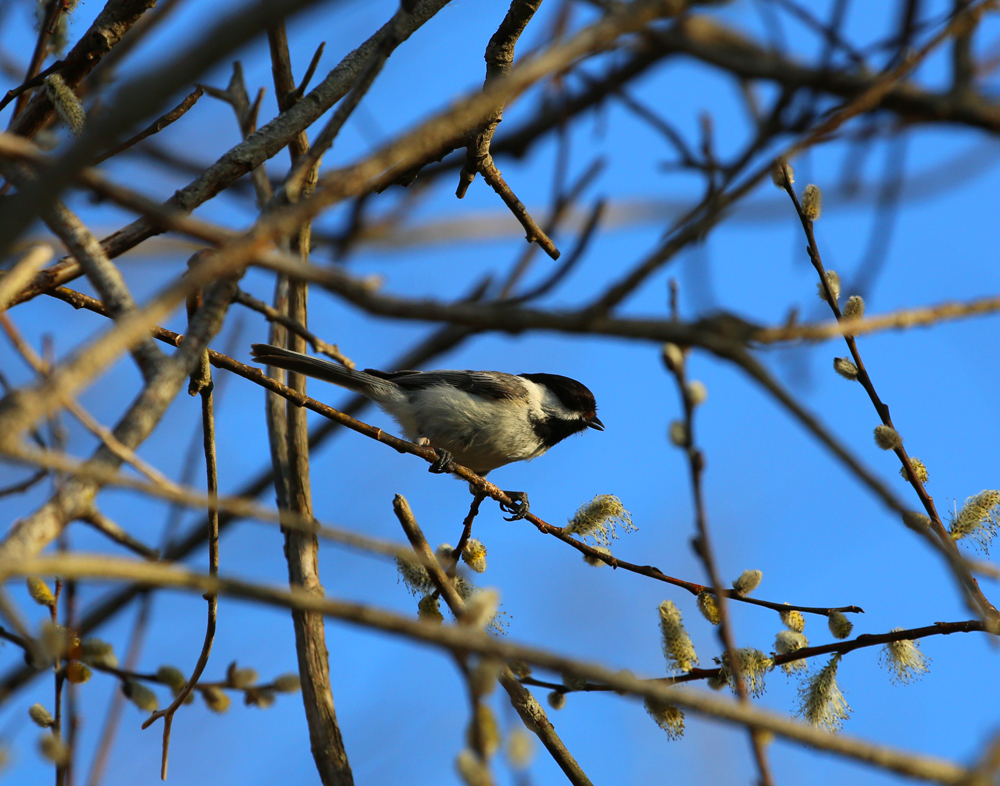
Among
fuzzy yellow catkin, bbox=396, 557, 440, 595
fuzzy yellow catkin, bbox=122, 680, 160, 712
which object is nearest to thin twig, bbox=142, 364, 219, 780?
fuzzy yellow catkin, bbox=122, 680, 160, 712

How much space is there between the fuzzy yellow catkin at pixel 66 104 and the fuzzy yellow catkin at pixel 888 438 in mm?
2680

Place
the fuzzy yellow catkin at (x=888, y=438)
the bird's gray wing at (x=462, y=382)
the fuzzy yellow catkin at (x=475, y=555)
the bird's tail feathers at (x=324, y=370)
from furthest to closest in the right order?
the bird's gray wing at (x=462, y=382) < the bird's tail feathers at (x=324, y=370) < the fuzzy yellow catkin at (x=475, y=555) < the fuzzy yellow catkin at (x=888, y=438)

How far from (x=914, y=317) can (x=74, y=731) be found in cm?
218

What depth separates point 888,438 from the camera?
105 inches

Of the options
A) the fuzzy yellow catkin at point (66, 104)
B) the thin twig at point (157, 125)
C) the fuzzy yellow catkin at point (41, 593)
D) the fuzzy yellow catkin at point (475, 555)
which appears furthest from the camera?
the fuzzy yellow catkin at point (475, 555)

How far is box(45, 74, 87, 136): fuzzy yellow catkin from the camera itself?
2.78 m

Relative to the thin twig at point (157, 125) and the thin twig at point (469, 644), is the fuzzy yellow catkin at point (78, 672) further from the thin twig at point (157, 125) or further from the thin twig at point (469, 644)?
the thin twig at point (157, 125)

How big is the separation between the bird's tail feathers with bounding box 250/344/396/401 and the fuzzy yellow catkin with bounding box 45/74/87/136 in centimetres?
155

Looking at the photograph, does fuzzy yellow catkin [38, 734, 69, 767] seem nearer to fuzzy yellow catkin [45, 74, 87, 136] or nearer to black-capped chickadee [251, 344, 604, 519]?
fuzzy yellow catkin [45, 74, 87, 136]

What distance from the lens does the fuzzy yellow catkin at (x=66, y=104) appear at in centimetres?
278

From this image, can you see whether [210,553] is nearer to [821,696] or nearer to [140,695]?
[140,695]

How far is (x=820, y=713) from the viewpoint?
2713mm

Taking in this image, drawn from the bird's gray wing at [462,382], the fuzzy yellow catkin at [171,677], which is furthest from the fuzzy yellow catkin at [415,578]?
the bird's gray wing at [462,382]

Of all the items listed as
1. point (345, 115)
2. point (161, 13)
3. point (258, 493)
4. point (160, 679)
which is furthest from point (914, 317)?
Result: point (258, 493)
